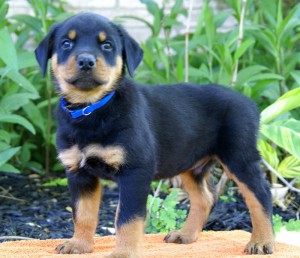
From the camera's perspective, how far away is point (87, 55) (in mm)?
4211

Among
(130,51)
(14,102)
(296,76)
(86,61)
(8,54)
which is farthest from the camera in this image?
(296,76)

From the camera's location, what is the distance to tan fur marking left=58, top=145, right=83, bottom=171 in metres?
4.43

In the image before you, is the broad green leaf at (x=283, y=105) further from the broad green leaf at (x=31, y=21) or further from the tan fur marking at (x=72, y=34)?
the broad green leaf at (x=31, y=21)

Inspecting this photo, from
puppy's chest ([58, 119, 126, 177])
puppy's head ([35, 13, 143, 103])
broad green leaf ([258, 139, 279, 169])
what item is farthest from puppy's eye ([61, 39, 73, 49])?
broad green leaf ([258, 139, 279, 169])

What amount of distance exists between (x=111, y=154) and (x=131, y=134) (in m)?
0.18

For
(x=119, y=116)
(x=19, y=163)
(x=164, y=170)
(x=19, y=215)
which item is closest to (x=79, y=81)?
(x=119, y=116)

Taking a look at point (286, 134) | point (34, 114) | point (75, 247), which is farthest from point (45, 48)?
point (34, 114)

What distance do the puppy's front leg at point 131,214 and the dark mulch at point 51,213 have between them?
1317mm

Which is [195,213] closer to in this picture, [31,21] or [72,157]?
[72,157]

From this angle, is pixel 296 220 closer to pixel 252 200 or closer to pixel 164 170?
pixel 252 200

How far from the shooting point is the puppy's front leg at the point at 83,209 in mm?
4625

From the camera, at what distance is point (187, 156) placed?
489cm

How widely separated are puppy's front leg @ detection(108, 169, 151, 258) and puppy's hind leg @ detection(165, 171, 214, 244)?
0.89 meters

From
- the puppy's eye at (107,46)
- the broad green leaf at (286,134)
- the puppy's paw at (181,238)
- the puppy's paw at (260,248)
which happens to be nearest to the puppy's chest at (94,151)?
the puppy's eye at (107,46)
